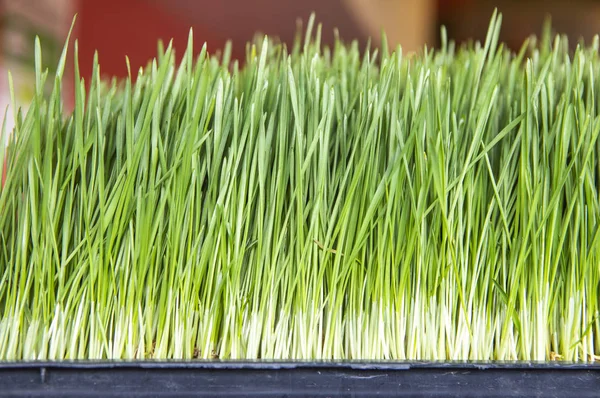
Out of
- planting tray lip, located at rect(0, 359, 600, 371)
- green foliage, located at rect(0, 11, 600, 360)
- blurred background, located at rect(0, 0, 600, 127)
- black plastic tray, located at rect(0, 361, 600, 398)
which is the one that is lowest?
black plastic tray, located at rect(0, 361, 600, 398)

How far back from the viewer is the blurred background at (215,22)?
1624 mm

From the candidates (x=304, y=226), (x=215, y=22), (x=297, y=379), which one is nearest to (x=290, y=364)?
(x=297, y=379)

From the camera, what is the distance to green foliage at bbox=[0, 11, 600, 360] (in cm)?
45

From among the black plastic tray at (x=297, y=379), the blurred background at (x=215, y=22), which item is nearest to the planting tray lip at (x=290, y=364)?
the black plastic tray at (x=297, y=379)

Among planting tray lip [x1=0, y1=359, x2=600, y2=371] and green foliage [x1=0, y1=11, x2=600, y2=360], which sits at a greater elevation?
green foliage [x1=0, y1=11, x2=600, y2=360]

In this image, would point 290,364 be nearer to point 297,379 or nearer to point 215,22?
point 297,379

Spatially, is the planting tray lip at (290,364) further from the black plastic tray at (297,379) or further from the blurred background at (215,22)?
the blurred background at (215,22)

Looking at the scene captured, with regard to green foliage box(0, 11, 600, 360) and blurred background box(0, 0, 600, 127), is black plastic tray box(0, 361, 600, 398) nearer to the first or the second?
green foliage box(0, 11, 600, 360)

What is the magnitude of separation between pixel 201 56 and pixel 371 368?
0.98 feet

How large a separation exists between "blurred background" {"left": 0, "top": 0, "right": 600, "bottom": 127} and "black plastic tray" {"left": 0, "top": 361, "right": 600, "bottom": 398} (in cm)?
140

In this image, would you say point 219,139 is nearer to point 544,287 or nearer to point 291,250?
point 291,250

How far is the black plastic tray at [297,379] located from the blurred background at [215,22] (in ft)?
4.58

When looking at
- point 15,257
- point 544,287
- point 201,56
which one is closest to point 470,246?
point 544,287

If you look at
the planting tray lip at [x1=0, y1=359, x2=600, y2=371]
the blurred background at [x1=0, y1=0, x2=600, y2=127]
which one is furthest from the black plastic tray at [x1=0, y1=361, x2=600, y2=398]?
the blurred background at [x1=0, y1=0, x2=600, y2=127]
